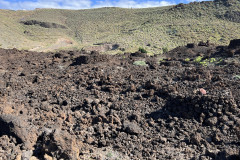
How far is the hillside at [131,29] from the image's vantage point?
101ft

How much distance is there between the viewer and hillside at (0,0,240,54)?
1214 inches

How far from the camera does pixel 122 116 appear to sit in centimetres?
601

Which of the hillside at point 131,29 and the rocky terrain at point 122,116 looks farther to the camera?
the hillside at point 131,29

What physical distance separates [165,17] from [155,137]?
140 feet

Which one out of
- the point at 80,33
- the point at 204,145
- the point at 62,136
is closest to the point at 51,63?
the point at 62,136

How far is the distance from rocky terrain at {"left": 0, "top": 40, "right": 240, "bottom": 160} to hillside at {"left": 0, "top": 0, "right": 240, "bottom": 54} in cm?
1688

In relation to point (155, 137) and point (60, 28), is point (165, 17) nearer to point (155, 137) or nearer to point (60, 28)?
point (60, 28)

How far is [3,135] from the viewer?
4820 mm

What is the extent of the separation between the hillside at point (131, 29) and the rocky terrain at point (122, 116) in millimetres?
16875

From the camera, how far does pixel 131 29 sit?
41250 millimetres

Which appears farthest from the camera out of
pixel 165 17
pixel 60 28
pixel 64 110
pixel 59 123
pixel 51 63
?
pixel 60 28

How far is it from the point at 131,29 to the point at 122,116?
1458 inches

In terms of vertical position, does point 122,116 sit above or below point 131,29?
below

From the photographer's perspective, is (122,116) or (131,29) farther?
(131,29)
